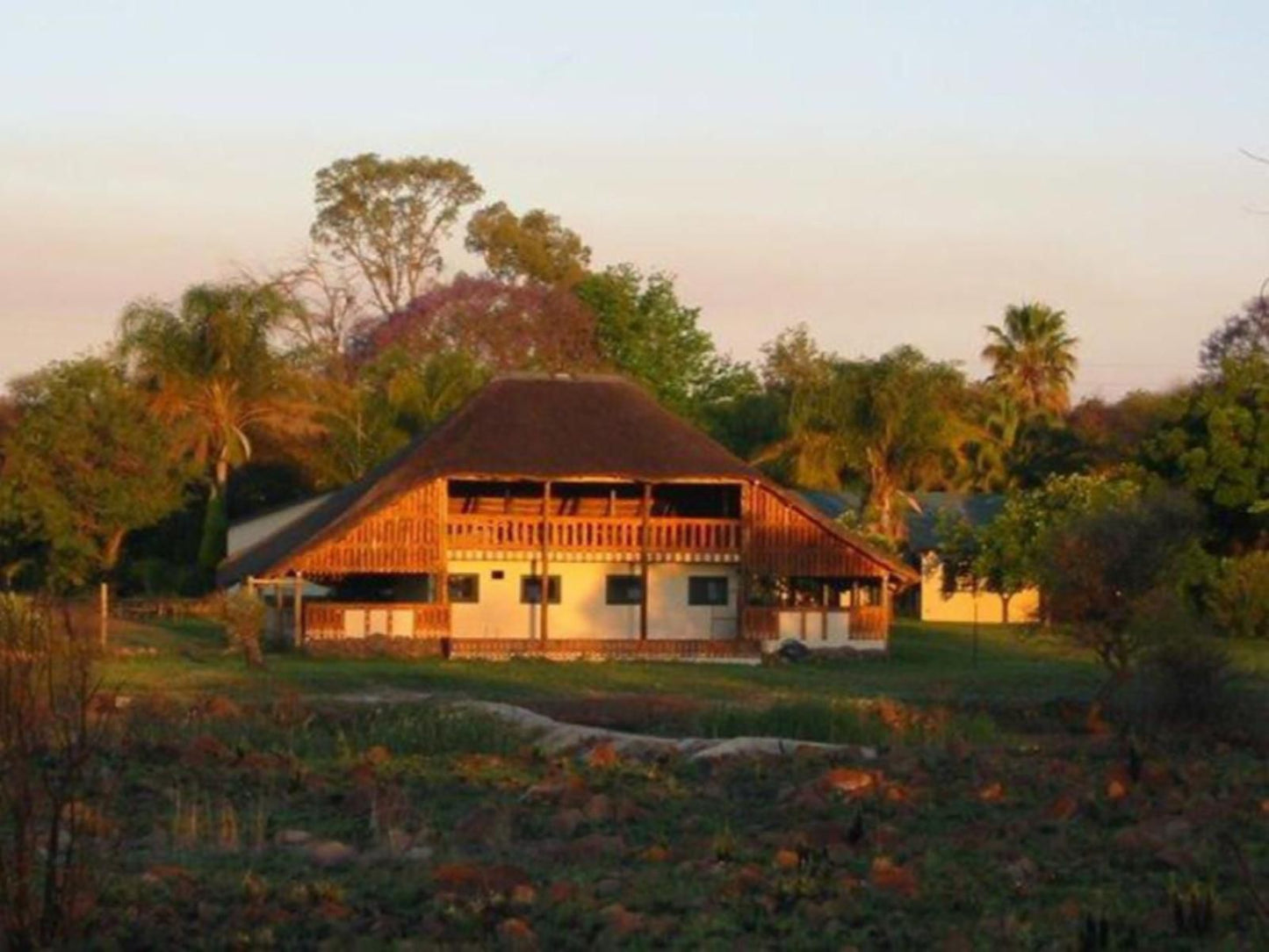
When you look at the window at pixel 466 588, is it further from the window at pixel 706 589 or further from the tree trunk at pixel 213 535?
the tree trunk at pixel 213 535

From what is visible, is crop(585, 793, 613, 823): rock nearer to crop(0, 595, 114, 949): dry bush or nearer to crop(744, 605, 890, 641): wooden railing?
crop(0, 595, 114, 949): dry bush

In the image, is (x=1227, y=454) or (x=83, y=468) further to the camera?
(x=83, y=468)

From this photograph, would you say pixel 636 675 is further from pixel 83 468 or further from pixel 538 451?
pixel 83 468

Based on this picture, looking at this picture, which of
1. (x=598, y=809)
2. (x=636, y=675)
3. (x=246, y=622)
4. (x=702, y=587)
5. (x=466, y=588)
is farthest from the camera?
(x=702, y=587)

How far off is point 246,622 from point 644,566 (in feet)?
35.8

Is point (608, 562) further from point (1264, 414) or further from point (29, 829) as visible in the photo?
point (29, 829)

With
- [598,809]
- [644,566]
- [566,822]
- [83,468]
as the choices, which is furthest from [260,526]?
[566,822]

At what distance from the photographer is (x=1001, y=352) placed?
9175 centimetres

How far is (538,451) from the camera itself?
56875mm

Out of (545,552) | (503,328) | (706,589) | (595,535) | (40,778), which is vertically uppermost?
(503,328)

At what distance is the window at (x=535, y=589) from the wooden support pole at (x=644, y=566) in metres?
1.96

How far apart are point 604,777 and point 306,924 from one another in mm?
9107

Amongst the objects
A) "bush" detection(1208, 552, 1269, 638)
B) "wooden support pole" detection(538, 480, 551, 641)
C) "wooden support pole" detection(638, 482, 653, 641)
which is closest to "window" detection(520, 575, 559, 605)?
"wooden support pole" detection(538, 480, 551, 641)

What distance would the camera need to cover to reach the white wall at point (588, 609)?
5741 centimetres
